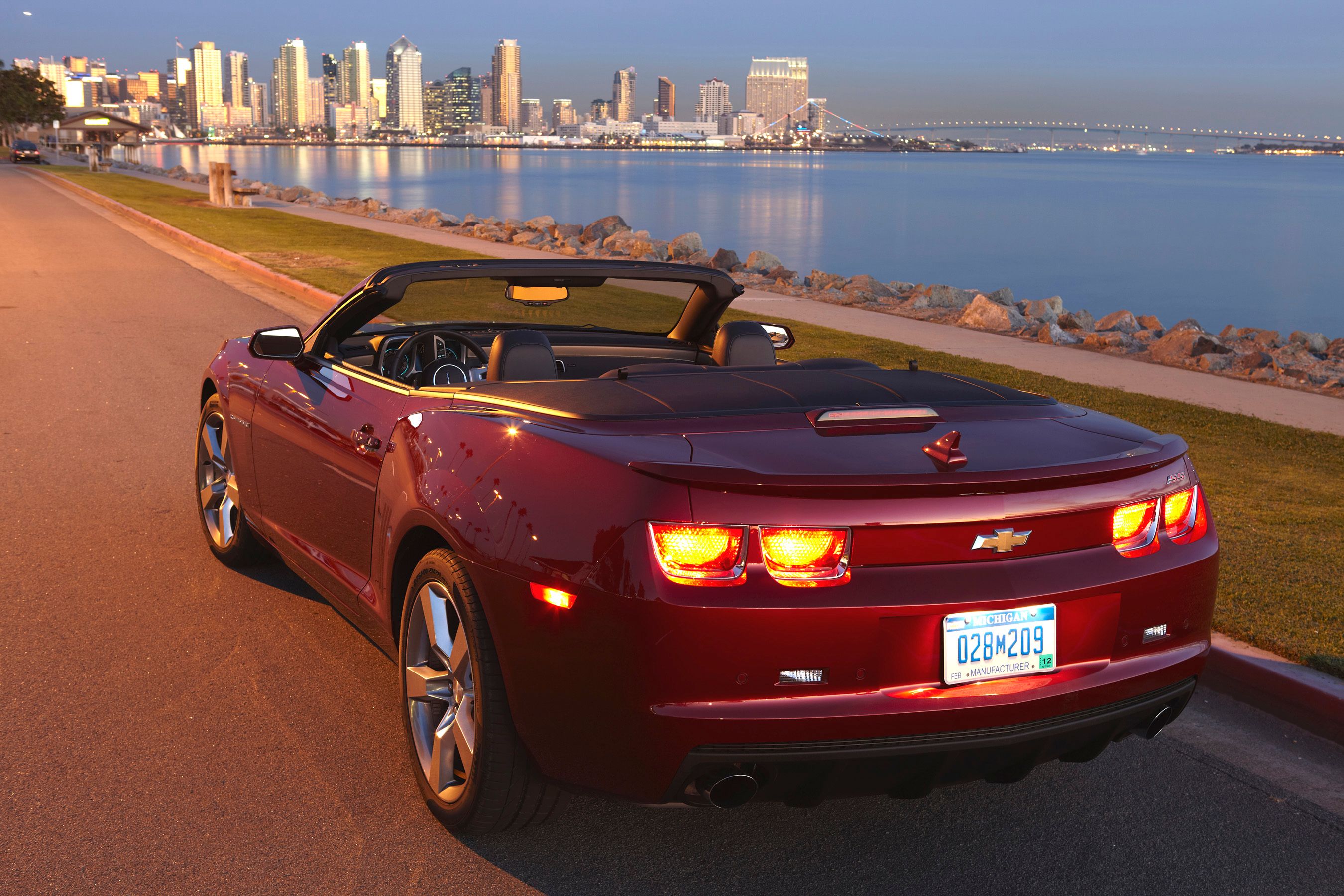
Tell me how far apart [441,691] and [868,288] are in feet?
73.9

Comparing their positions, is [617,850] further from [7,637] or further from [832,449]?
[7,637]

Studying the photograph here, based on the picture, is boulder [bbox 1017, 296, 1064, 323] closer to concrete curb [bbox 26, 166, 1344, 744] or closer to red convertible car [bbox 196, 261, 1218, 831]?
concrete curb [bbox 26, 166, 1344, 744]

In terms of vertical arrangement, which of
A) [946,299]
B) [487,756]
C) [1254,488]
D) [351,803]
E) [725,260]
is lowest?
[351,803]

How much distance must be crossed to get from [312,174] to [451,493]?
365ft

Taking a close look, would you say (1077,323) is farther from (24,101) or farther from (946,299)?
(24,101)

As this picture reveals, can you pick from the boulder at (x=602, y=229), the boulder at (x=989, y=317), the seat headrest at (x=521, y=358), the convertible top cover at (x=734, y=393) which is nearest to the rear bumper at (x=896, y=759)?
the convertible top cover at (x=734, y=393)

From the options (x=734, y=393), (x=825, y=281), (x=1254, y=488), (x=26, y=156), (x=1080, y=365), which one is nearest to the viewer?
(x=734, y=393)

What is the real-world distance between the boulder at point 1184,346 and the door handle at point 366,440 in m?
12.7

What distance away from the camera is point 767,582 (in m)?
2.86

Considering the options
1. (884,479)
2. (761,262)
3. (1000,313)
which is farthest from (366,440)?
(761,262)

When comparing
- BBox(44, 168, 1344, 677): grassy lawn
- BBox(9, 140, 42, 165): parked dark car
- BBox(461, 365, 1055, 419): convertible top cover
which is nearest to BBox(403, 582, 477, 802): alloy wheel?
BBox(461, 365, 1055, 419): convertible top cover

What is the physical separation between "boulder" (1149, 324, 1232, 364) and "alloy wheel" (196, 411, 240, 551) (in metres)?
11.9

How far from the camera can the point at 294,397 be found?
483cm

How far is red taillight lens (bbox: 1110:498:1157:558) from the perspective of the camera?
127 inches
